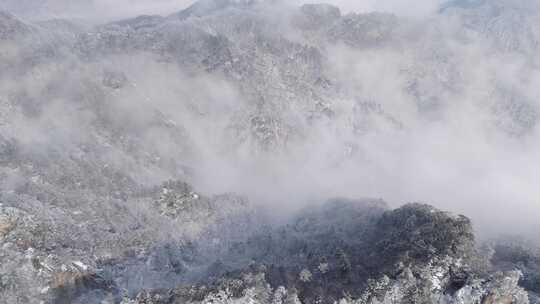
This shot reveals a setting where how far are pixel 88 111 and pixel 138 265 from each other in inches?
3256

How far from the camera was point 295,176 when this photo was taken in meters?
186

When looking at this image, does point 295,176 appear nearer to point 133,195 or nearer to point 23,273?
point 133,195

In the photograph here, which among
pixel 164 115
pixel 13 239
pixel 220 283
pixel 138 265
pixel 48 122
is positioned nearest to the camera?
pixel 220 283

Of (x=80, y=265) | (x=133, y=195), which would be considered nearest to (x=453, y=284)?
(x=80, y=265)

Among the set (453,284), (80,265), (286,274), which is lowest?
(80,265)

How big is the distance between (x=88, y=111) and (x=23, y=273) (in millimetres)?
91899

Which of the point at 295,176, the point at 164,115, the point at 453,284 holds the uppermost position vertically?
the point at 453,284

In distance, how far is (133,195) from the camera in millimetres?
122125

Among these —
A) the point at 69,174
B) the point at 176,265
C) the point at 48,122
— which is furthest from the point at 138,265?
the point at 48,122

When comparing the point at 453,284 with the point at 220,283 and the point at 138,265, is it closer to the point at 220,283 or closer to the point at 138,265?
the point at 220,283

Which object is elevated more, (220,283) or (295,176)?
(220,283)

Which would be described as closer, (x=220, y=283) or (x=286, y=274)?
(x=220, y=283)

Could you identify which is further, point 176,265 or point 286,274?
point 176,265

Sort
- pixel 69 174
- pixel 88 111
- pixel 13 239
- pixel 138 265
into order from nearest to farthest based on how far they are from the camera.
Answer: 1. pixel 13 239
2. pixel 138 265
3. pixel 69 174
4. pixel 88 111
